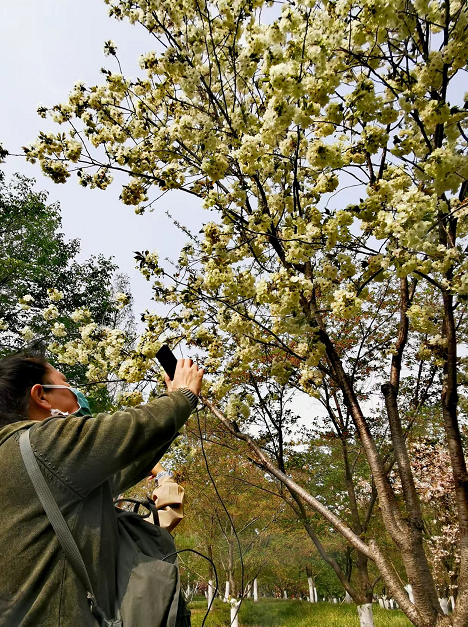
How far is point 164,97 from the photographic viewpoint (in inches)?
163

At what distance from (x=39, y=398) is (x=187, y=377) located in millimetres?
533

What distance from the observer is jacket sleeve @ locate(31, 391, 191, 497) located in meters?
1.19

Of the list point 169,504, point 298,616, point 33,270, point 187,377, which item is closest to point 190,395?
point 187,377

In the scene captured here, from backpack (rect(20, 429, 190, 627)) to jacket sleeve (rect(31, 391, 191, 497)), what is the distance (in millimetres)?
50

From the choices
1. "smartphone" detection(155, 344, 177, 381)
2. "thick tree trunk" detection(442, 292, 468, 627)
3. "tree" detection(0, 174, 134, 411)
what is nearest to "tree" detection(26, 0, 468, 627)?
"thick tree trunk" detection(442, 292, 468, 627)

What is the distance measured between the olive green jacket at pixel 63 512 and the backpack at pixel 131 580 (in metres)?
0.02

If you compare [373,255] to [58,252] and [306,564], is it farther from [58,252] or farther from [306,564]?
[306,564]

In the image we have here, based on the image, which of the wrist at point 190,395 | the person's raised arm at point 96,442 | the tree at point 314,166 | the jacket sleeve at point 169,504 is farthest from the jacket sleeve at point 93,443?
the tree at point 314,166

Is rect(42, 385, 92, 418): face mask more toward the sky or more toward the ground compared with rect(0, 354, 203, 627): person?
more toward the sky

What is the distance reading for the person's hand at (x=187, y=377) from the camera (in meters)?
1.54

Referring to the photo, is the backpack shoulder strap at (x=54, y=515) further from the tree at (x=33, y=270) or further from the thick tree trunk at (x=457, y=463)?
the tree at (x=33, y=270)

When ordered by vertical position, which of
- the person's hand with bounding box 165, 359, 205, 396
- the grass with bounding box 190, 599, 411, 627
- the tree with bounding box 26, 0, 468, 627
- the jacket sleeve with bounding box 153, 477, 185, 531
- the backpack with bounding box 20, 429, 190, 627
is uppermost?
the tree with bounding box 26, 0, 468, 627

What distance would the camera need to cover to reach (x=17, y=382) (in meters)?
1.48

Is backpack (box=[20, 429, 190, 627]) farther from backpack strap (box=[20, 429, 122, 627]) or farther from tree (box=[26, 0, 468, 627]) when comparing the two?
tree (box=[26, 0, 468, 627])
